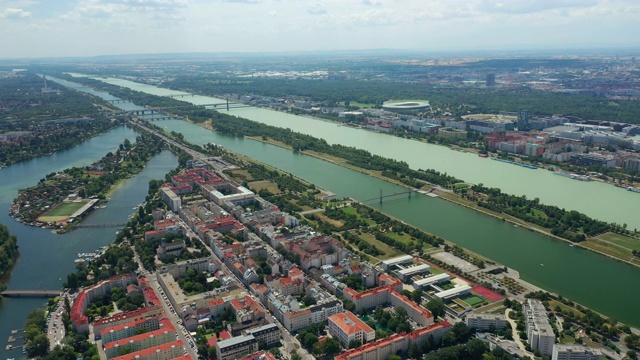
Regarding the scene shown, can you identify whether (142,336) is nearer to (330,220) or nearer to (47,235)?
(330,220)

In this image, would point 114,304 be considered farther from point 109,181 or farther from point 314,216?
point 109,181

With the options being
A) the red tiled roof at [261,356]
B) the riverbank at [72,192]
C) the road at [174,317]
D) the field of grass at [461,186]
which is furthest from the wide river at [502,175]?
the road at [174,317]

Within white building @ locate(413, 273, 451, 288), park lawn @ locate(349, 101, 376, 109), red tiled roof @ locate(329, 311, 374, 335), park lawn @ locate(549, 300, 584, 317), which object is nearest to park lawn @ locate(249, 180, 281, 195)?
white building @ locate(413, 273, 451, 288)

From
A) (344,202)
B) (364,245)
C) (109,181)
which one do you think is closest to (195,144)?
(109,181)

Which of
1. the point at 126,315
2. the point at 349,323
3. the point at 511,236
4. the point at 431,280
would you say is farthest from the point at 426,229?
the point at 126,315

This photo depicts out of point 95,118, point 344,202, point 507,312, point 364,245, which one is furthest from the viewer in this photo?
point 95,118
